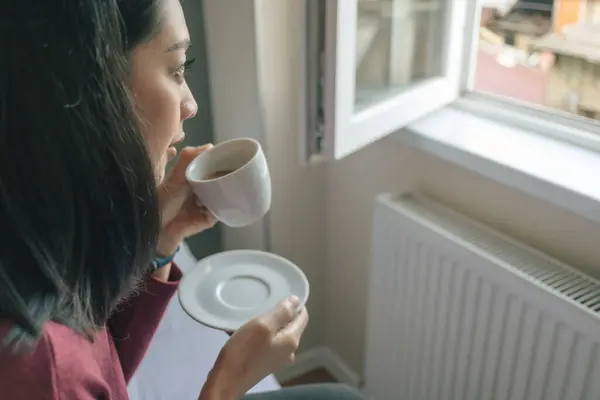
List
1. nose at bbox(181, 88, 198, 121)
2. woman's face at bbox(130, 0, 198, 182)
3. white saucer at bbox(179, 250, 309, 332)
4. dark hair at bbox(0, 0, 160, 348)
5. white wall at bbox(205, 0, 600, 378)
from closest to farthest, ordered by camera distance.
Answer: dark hair at bbox(0, 0, 160, 348) < woman's face at bbox(130, 0, 198, 182) < nose at bbox(181, 88, 198, 121) < white saucer at bbox(179, 250, 309, 332) < white wall at bbox(205, 0, 600, 378)

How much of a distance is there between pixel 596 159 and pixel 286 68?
612 millimetres

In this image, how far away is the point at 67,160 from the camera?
1.87ft

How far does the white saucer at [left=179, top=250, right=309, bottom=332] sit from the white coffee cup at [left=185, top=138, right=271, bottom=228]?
14cm

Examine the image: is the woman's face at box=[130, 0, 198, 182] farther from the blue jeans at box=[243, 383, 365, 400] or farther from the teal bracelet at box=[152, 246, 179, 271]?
the blue jeans at box=[243, 383, 365, 400]

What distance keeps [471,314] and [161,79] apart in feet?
2.24

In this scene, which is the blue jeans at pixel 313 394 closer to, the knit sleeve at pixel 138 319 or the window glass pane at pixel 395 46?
the knit sleeve at pixel 138 319

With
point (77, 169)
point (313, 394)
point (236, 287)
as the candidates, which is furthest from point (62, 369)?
point (313, 394)

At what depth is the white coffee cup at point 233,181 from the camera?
0.88 metres

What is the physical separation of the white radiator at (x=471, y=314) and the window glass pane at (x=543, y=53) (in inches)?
14.2

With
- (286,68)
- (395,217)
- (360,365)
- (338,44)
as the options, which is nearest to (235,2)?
(286,68)

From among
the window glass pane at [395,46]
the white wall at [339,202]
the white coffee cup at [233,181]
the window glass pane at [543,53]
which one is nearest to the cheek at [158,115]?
the white coffee cup at [233,181]

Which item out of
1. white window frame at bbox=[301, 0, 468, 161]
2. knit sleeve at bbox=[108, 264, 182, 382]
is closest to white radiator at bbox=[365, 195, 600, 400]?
white window frame at bbox=[301, 0, 468, 161]

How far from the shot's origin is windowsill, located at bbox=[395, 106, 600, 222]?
0.99 m

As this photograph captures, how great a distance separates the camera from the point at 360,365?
Result: 1657mm
